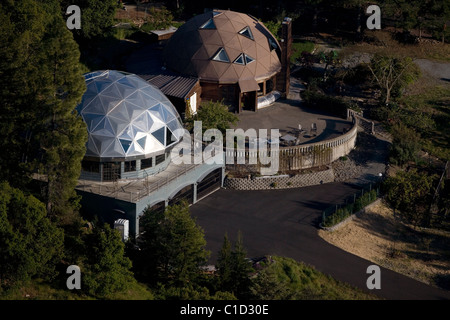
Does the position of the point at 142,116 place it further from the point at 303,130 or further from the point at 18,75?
the point at 303,130

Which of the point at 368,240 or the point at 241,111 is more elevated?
the point at 241,111

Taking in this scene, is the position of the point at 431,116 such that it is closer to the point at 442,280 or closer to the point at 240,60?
the point at 240,60

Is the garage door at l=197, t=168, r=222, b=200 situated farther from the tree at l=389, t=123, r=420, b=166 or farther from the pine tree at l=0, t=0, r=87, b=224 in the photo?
the tree at l=389, t=123, r=420, b=166

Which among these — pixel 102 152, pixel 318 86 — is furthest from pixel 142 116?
pixel 318 86

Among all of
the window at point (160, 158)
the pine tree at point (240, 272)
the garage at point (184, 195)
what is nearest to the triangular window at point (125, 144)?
the window at point (160, 158)

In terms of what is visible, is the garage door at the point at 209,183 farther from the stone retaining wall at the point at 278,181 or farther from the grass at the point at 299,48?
the grass at the point at 299,48

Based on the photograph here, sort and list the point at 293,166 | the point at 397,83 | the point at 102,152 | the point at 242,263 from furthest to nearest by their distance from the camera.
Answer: the point at 397,83
the point at 293,166
the point at 102,152
the point at 242,263
